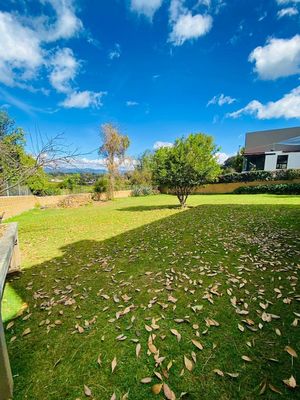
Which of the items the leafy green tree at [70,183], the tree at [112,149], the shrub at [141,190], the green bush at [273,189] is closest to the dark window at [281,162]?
the green bush at [273,189]

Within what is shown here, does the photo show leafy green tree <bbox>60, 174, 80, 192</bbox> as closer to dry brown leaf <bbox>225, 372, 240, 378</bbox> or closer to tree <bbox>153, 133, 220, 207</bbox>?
tree <bbox>153, 133, 220, 207</bbox>

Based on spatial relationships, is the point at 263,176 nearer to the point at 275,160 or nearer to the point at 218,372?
the point at 275,160

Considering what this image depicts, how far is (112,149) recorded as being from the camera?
2238cm

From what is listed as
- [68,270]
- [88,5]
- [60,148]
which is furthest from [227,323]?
[88,5]

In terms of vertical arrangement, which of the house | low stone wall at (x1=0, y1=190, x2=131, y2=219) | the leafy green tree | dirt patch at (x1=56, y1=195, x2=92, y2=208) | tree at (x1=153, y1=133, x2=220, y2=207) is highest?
Result: the house

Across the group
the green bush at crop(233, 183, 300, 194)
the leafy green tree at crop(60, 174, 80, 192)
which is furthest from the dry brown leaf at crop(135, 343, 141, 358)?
the leafy green tree at crop(60, 174, 80, 192)

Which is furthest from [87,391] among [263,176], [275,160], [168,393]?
[275,160]

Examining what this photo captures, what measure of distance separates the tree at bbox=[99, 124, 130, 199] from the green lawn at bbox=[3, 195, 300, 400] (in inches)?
706

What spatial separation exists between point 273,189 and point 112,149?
16.9 metres

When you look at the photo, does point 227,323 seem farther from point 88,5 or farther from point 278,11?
point 278,11

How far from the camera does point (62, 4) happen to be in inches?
246

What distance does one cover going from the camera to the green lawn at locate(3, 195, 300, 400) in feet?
5.09

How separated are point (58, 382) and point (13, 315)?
1300 mm

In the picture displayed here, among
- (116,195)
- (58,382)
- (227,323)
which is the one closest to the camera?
(58,382)
